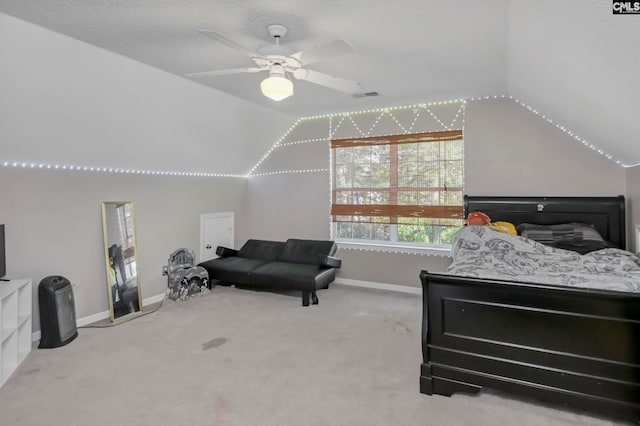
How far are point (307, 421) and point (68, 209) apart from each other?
3.14 metres

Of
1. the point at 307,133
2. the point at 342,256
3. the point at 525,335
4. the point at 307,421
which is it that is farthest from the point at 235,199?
the point at 525,335

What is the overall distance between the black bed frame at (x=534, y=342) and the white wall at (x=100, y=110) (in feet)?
9.87

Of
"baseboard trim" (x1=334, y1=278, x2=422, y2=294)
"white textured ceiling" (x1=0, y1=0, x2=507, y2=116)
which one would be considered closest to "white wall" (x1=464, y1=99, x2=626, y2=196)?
"white textured ceiling" (x1=0, y1=0, x2=507, y2=116)

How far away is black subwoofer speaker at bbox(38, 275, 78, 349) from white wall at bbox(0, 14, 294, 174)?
1.16 meters

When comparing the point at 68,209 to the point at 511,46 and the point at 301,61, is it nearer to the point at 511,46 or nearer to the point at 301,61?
the point at 301,61

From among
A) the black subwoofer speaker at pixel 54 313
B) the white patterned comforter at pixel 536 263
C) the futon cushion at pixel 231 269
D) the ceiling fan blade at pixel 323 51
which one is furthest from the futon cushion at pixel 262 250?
the ceiling fan blade at pixel 323 51

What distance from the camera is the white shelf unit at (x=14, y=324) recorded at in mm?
2629

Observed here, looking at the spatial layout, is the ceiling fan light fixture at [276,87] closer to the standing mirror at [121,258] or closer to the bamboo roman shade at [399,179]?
the standing mirror at [121,258]

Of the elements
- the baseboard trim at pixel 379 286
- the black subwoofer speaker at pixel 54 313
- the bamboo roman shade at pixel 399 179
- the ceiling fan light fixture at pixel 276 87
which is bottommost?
the baseboard trim at pixel 379 286

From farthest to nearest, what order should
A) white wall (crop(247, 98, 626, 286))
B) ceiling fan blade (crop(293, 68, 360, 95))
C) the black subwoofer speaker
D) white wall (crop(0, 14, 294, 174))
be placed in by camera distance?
1. white wall (crop(247, 98, 626, 286))
2. the black subwoofer speaker
3. white wall (crop(0, 14, 294, 174))
4. ceiling fan blade (crop(293, 68, 360, 95))

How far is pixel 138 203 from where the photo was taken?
4340mm

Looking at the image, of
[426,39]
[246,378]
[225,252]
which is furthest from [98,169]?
[426,39]

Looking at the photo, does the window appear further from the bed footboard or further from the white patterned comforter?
the bed footboard

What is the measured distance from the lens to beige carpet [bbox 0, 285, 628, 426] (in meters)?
2.17
